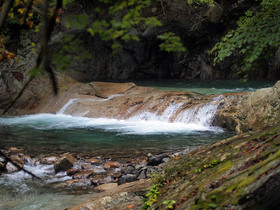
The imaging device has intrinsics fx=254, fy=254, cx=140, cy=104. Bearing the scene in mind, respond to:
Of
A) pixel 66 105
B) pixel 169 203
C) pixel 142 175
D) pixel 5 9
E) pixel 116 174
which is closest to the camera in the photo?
pixel 5 9

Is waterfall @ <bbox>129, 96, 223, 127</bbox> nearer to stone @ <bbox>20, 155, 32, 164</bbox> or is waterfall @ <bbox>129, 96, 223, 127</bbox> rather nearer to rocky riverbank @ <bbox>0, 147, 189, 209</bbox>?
rocky riverbank @ <bbox>0, 147, 189, 209</bbox>

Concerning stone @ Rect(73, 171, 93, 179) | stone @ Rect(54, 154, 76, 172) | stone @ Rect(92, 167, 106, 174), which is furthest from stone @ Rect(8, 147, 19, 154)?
stone @ Rect(92, 167, 106, 174)

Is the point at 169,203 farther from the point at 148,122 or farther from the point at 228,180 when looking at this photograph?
the point at 148,122

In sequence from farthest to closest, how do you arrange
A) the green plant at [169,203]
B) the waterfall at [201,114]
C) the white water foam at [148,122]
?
1. the waterfall at [201,114]
2. the white water foam at [148,122]
3. the green plant at [169,203]

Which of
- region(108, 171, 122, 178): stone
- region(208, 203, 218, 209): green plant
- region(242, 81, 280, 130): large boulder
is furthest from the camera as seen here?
region(242, 81, 280, 130): large boulder

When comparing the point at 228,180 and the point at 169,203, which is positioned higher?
the point at 228,180

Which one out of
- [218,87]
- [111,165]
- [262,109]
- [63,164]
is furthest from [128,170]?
[218,87]

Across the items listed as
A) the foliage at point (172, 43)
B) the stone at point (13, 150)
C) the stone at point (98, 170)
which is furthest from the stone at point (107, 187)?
the stone at point (13, 150)

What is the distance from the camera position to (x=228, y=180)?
2.31m

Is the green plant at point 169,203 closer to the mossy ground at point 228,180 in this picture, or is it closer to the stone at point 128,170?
the mossy ground at point 228,180

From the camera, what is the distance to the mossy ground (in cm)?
178

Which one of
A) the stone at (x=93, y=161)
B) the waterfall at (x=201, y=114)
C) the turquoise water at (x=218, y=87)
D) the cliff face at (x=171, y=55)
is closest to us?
the stone at (x=93, y=161)

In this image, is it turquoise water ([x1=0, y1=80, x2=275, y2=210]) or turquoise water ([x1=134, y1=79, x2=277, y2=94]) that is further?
turquoise water ([x1=134, y1=79, x2=277, y2=94])

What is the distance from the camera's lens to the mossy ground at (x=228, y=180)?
178 centimetres
